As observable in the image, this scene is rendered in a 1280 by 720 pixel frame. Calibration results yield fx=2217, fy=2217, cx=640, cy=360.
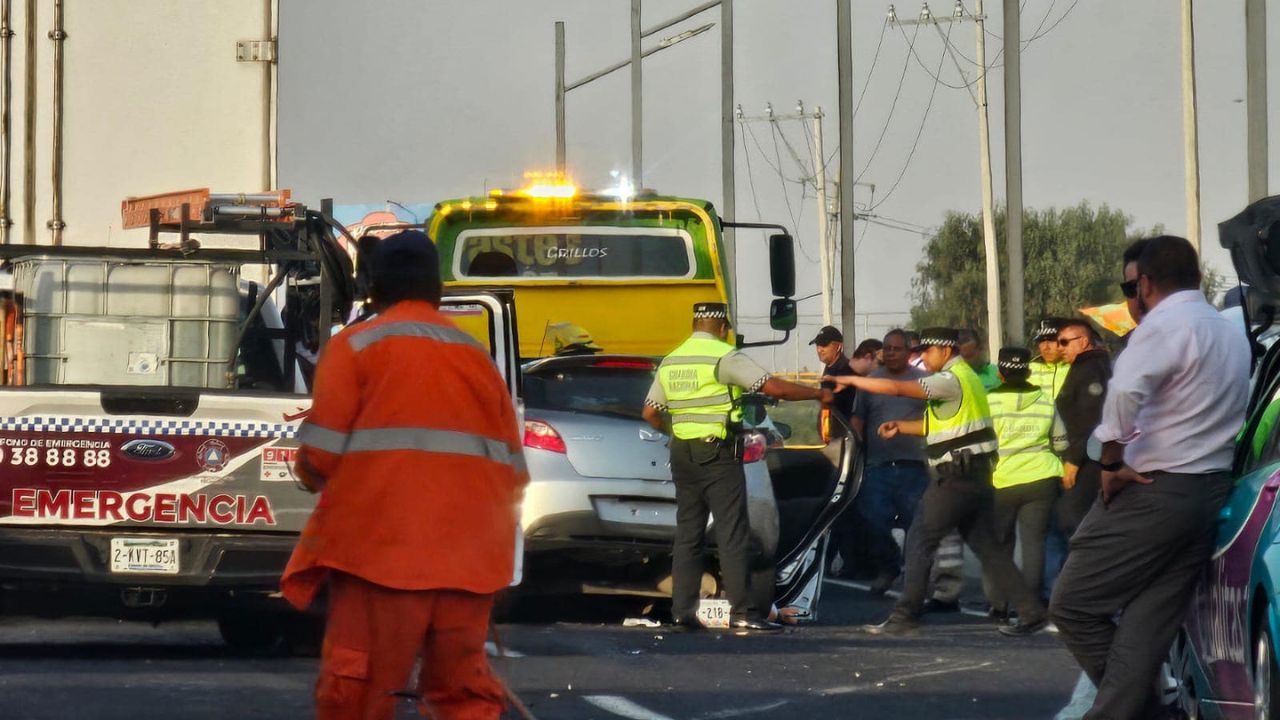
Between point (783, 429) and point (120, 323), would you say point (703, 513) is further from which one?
point (120, 323)

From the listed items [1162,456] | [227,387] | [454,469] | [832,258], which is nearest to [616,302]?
[227,387]

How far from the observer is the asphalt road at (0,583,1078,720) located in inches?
335

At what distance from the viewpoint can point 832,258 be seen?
63.1 metres

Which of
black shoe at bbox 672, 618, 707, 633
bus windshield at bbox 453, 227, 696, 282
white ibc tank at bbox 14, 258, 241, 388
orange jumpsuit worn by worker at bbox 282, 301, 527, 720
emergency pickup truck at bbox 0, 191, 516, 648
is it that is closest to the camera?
orange jumpsuit worn by worker at bbox 282, 301, 527, 720

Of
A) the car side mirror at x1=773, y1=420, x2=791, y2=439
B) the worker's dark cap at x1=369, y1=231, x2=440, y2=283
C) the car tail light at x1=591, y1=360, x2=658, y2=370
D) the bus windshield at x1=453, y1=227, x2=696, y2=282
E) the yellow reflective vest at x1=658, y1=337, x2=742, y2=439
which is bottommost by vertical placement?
the car side mirror at x1=773, y1=420, x2=791, y2=439

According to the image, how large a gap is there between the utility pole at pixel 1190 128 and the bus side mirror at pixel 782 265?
1310 cm

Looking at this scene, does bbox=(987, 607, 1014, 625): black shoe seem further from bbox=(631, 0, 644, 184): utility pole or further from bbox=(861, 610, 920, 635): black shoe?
bbox=(631, 0, 644, 184): utility pole

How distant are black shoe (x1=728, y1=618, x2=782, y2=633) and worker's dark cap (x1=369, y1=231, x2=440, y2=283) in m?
6.37

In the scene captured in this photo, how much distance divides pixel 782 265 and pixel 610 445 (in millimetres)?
6381

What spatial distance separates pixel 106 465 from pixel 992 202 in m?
34.7

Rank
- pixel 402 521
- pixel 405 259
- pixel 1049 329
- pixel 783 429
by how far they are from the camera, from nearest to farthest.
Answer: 1. pixel 402 521
2. pixel 405 259
3. pixel 1049 329
4. pixel 783 429

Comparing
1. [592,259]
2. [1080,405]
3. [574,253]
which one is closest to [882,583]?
[1080,405]

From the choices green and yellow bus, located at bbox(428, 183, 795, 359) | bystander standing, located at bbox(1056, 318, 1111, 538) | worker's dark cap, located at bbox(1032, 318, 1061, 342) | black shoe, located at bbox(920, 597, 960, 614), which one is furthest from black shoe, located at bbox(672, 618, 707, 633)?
green and yellow bus, located at bbox(428, 183, 795, 359)

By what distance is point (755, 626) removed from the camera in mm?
11945
